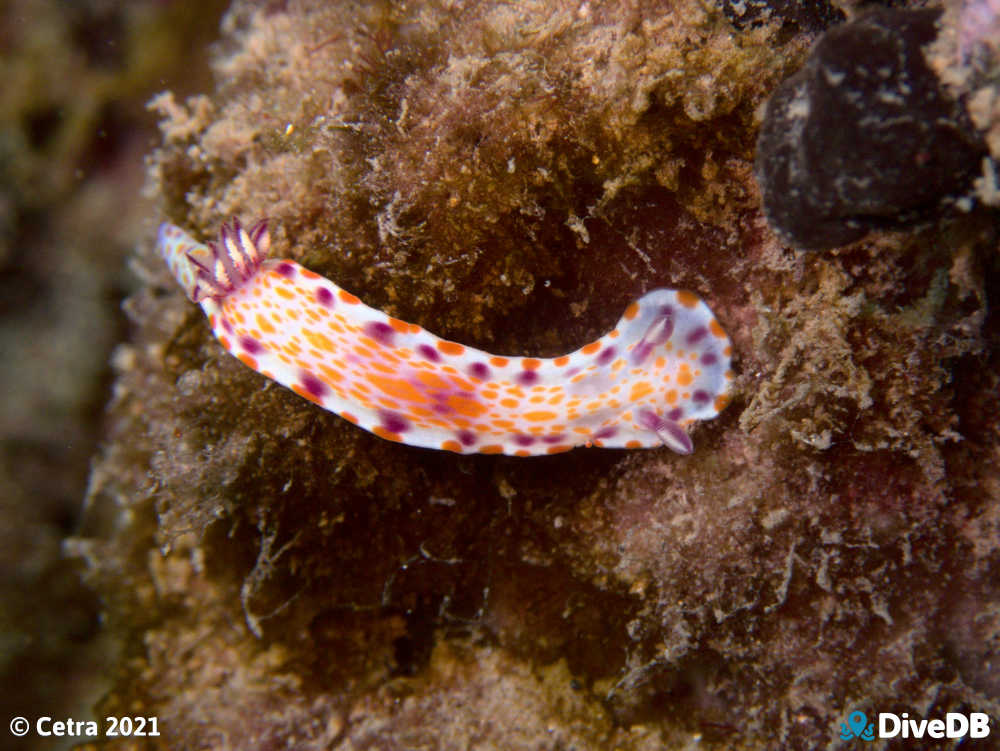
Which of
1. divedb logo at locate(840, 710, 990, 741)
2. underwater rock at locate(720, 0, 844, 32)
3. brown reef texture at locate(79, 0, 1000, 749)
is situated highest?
underwater rock at locate(720, 0, 844, 32)

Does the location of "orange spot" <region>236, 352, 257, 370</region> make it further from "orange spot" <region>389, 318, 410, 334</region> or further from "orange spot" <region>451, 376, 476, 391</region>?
"orange spot" <region>451, 376, 476, 391</region>

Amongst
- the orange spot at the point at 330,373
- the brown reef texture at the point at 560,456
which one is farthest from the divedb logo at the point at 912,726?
the orange spot at the point at 330,373

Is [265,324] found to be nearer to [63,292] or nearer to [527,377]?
[527,377]

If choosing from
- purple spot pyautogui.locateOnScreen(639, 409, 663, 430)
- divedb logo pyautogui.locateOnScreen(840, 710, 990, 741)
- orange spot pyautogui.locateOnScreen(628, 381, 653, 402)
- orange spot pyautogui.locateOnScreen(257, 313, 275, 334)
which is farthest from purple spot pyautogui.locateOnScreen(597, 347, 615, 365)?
divedb logo pyautogui.locateOnScreen(840, 710, 990, 741)

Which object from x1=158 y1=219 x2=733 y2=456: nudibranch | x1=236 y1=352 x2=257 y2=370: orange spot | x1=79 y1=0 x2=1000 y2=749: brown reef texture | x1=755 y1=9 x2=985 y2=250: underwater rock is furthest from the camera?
x1=236 y1=352 x2=257 y2=370: orange spot

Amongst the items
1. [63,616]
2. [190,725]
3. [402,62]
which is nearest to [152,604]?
[190,725]

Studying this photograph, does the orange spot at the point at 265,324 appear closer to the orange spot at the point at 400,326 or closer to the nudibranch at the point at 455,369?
the nudibranch at the point at 455,369
